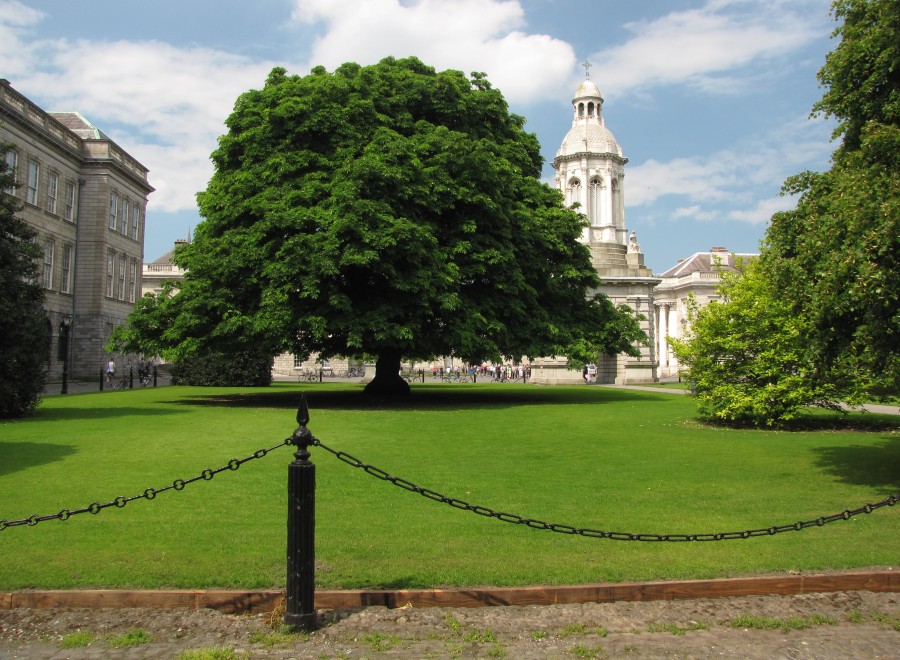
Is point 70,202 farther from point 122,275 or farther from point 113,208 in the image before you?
point 122,275

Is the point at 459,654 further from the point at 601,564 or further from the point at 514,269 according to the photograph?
the point at 514,269

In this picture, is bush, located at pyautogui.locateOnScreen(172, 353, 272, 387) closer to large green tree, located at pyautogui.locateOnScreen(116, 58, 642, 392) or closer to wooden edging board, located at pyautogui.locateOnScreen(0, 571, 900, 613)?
large green tree, located at pyautogui.locateOnScreen(116, 58, 642, 392)

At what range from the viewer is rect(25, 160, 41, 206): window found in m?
40.7

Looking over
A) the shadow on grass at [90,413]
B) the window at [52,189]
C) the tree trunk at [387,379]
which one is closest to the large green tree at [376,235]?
the tree trunk at [387,379]

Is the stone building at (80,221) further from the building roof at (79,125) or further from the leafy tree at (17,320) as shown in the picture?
the leafy tree at (17,320)

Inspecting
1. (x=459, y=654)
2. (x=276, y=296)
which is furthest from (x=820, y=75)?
(x=276, y=296)

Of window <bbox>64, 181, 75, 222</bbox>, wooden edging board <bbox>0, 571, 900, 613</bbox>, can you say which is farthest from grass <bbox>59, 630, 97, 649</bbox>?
window <bbox>64, 181, 75, 222</bbox>

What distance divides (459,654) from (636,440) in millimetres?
10654

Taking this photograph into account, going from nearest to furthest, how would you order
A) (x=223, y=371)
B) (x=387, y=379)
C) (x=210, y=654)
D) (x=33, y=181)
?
(x=210, y=654) < (x=387, y=379) < (x=223, y=371) < (x=33, y=181)

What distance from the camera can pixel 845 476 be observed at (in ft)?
35.6

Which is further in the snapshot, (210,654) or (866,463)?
Answer: (866,463)

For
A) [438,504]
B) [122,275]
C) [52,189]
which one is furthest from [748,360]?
[122,275]

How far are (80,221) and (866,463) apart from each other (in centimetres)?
4750

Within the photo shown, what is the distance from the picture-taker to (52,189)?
43938 millimetres
